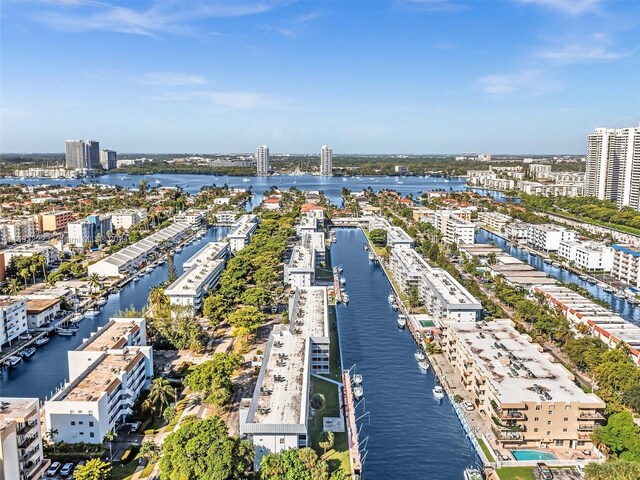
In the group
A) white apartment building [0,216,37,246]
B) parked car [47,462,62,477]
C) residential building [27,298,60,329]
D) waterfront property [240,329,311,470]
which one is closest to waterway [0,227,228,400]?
residential building [27,298,60,329]

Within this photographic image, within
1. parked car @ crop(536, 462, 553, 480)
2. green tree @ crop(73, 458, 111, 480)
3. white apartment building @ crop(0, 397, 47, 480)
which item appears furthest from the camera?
parked car @ crop(536, 462, 553, 480)

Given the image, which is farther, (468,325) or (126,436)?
(468,325)

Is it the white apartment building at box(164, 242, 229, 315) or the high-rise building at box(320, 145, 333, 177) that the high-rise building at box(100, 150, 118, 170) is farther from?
the white apartment building at box(164, 242, 229, 315)

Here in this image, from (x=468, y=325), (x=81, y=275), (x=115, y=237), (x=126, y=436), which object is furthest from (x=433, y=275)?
(x=115, y=237)

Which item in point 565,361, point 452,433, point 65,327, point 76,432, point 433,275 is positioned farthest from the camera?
point 433,275

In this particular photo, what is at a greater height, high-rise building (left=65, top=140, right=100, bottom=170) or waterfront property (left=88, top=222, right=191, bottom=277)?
high-rise building (left=65, top=140, right=100, bottom=170)

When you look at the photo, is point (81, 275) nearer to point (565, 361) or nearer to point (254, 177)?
point (565, 361)
